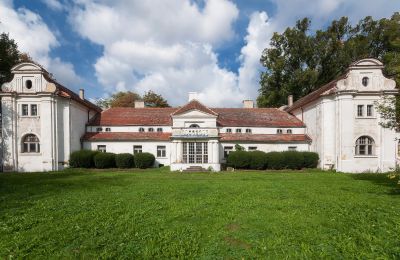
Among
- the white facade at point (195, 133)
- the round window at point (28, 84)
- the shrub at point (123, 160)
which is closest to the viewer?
the white facade at point (195, 133)

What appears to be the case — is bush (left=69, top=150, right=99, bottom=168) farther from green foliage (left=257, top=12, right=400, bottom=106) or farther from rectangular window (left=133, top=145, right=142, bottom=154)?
green foliage (left=257, top=12, right=400, bottom=106)

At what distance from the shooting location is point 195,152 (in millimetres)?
23844

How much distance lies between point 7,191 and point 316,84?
4167 cm

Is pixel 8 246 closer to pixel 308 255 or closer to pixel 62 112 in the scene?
pixel 308 255

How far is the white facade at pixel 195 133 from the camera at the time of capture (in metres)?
22.5

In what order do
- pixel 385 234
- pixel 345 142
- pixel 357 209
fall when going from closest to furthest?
1. pixel 385 234
2. pixel 357 209
3. pixel 345 142

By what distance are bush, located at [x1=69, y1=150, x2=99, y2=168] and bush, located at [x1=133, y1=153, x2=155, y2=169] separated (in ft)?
15.2

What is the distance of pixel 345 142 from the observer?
73.7 feet

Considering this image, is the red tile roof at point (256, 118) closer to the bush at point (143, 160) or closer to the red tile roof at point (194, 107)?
the red tile roof at point (194, 107)

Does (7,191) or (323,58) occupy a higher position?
(323,58)

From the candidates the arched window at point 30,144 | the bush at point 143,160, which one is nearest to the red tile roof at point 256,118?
the bush at point 143,160

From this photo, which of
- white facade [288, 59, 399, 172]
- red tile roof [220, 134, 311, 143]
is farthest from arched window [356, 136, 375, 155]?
red tile roof [220, 134, 311, 143]

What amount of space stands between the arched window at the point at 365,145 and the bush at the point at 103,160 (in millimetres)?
25107

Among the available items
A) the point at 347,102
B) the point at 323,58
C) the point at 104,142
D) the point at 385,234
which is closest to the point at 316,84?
the point at 323,58
